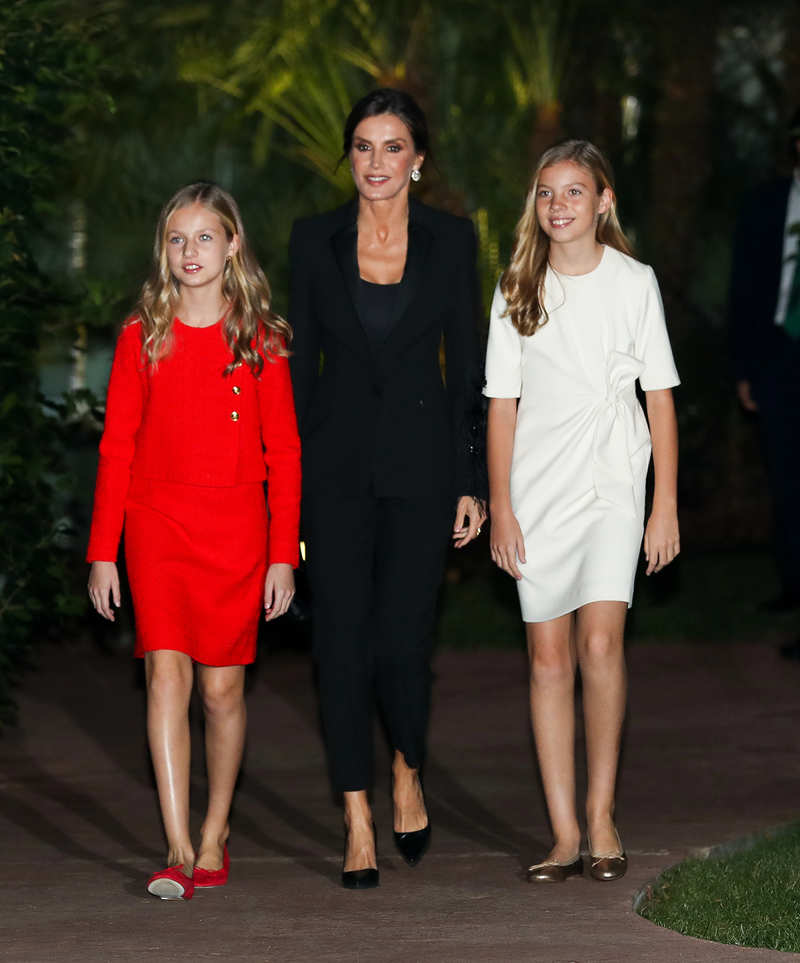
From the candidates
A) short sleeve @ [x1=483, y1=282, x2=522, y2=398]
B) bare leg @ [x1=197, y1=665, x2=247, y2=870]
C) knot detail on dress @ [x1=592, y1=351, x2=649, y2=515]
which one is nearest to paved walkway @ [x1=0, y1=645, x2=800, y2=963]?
bare leg @ [x1=197, y1=665, x2=247, y2=870]

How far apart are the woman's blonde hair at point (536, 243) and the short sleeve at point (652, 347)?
19cm

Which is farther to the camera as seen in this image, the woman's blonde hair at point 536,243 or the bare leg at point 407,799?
the bare leg at point 407,799

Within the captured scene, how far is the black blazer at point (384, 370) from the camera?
17.9 ft

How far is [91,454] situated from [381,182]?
6.62 metres

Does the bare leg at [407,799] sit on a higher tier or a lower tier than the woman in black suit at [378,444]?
lower

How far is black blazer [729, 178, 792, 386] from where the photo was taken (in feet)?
29.4

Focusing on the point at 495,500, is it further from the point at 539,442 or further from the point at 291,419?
the point at 291,419

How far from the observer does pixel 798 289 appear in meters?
8.88

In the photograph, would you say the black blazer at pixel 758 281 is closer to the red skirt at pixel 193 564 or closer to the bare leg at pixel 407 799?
the bare leg at pixel 407 799

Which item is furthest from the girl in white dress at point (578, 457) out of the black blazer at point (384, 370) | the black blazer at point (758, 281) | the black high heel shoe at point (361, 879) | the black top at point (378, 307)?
the black blazer at point (758, 281)

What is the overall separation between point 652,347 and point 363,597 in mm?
1013

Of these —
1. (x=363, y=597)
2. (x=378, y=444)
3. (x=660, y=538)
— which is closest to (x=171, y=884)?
(x=363, y=597)

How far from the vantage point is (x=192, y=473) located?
5281mm

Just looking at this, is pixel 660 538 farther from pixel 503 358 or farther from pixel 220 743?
pixel 220 743
